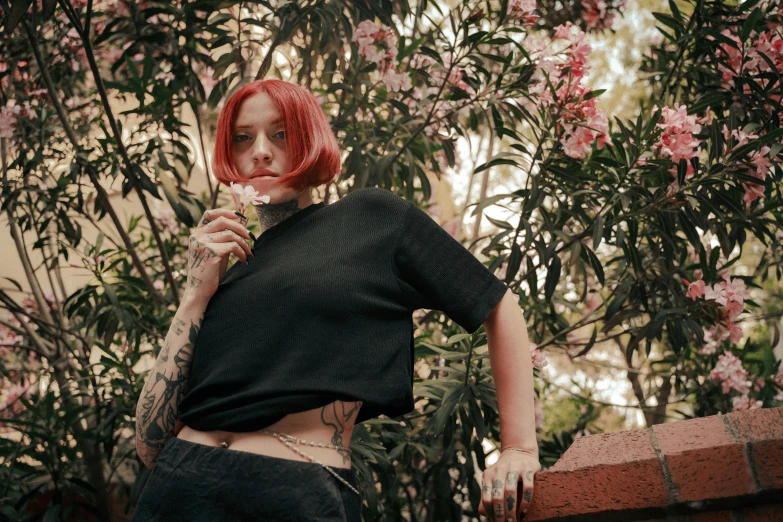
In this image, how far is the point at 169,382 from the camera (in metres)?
1.42

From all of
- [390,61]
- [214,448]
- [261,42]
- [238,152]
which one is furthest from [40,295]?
[214,448]

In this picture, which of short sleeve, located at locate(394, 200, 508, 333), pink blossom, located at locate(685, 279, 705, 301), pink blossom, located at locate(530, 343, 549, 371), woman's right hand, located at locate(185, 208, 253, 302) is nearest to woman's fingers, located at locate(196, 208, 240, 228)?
woman's right hand, located at locate(185, 208, 253, 302)

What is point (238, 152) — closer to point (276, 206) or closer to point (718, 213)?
point (276, 206)

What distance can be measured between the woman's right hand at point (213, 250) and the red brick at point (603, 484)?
0.68 m

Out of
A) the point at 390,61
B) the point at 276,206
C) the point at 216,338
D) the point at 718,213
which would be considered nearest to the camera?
the point at 216,338

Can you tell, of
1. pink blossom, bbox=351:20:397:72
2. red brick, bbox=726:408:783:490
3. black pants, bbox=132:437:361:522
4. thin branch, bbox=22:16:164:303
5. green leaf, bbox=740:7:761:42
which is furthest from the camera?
pink blossom, bbox=351:20:397:72

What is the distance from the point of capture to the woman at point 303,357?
125cm

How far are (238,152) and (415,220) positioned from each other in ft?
1.45

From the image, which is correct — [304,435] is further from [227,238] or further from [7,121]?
[7,121]

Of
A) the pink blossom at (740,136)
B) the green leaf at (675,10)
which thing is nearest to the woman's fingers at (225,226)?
the pink blossom at (740,136)

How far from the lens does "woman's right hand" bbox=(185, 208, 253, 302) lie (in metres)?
1.42

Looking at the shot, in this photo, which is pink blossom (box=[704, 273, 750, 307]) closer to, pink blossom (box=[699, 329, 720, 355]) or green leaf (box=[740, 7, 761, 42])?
pink blossom (box=[699, 329, 720, 355])

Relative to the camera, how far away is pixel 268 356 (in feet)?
4.29

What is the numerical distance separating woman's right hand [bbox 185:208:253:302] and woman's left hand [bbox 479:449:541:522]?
1.99 ft
